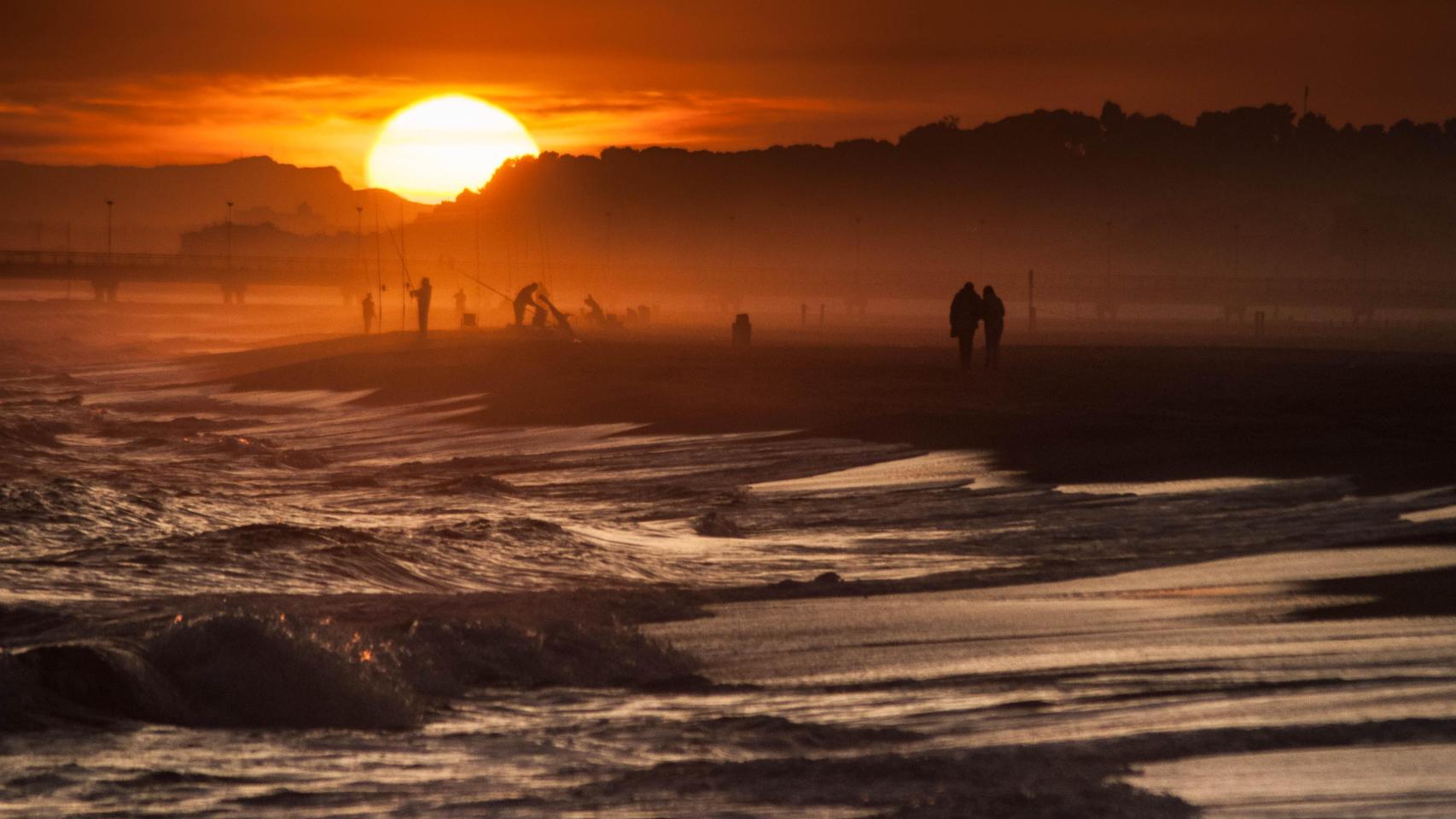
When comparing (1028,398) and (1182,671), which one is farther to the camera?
(1028,398)

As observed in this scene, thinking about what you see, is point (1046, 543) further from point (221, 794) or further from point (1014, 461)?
point (221, 794)

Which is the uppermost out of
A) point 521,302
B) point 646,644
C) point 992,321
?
point 521,302

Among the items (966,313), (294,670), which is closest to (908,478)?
(294,670)

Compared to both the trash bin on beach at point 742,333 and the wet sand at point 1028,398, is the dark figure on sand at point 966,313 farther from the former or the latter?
the trash bin on beach at point 742,333

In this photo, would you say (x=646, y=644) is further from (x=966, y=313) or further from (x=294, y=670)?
(x=966, y=313)

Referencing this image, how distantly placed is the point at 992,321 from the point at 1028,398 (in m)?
5.30

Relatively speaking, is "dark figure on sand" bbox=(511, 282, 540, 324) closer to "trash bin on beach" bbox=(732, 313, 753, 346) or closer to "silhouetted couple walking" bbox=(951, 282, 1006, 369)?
"trash bin on beach" bbox=(732, 313, 753, 346)

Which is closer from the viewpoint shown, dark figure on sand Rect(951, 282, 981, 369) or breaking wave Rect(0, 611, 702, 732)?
breaking wave Rect(0, 611, 702, 732)

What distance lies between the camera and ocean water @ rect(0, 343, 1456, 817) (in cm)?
610

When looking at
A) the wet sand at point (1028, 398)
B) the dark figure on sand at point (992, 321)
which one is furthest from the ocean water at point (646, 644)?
the dark figure on sand at point (992, 321)

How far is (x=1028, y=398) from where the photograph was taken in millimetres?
23328

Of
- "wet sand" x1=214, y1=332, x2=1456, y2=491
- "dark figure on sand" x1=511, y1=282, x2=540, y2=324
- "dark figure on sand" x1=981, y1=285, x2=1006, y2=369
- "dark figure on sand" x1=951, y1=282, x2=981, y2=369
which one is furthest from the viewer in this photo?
"dark figure on sand" x1=511, y1=282, x2=540, y2=324

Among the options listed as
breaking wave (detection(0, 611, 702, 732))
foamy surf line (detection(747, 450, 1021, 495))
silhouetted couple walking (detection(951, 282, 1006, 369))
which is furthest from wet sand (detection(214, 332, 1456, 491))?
breaking wave (detection(0, 611, 702, 732))

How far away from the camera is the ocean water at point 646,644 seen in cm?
610
